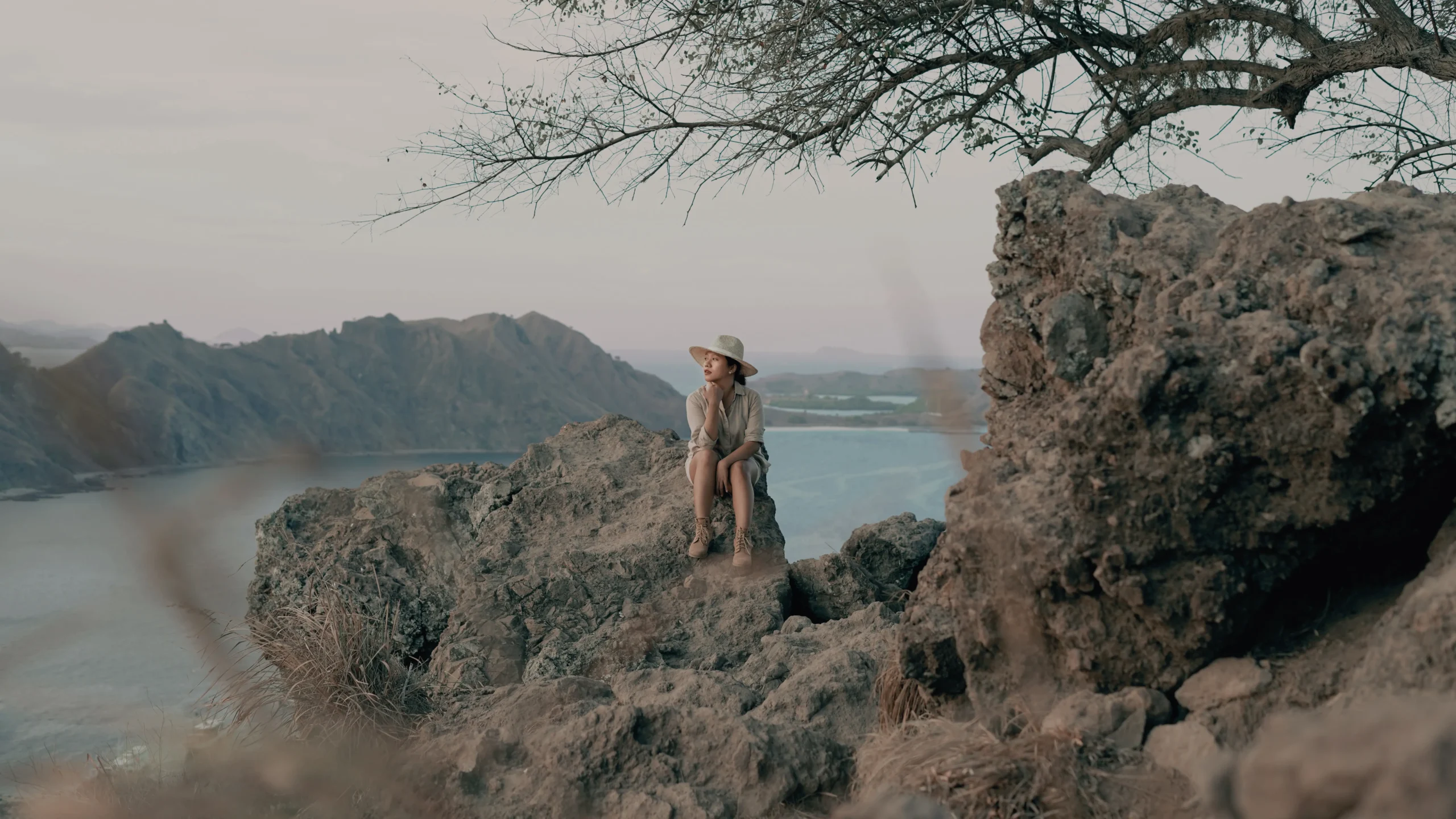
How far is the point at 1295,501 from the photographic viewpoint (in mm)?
2938

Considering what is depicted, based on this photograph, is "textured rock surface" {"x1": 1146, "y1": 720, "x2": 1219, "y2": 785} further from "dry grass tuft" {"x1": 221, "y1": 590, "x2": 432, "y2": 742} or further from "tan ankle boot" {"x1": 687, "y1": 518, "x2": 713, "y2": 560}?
"tan ankle boot" {"x1": 687, "y1": 518, "x2": 713, "y2": 560}

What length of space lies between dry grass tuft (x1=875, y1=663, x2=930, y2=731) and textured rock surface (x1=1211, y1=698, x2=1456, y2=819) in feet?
6.85

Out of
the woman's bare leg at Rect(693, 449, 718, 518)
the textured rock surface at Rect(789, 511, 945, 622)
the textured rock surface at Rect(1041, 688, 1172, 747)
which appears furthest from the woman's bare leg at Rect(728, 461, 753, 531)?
the textured rock surface at Rect(1041, 688, 1172, 747)

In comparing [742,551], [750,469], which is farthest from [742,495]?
[742,551]

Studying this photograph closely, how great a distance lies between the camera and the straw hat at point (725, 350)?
607 cm

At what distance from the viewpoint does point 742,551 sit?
6.03 meters

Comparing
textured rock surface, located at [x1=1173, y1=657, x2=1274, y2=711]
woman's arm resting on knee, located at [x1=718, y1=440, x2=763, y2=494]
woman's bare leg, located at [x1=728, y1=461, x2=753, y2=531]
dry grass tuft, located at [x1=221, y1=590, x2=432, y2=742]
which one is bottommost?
dry grass tuft, located at [x1=221, y1=590, x2=432, y2=742]

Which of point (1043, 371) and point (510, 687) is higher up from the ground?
point (1043, 371)

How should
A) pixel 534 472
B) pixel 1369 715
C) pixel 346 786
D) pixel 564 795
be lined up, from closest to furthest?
pixel 1369 715 < pixel 564 795 < pixel 346 786 < pixel 534 472

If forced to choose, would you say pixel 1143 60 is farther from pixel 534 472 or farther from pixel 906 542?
pixel 534 472

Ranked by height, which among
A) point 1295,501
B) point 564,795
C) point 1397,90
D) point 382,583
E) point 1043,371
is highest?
point 1397,90

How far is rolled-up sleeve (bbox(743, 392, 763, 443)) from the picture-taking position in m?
6.21

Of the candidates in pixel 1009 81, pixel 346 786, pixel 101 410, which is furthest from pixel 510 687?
pixel 1009 81

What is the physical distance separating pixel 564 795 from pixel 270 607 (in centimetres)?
325
